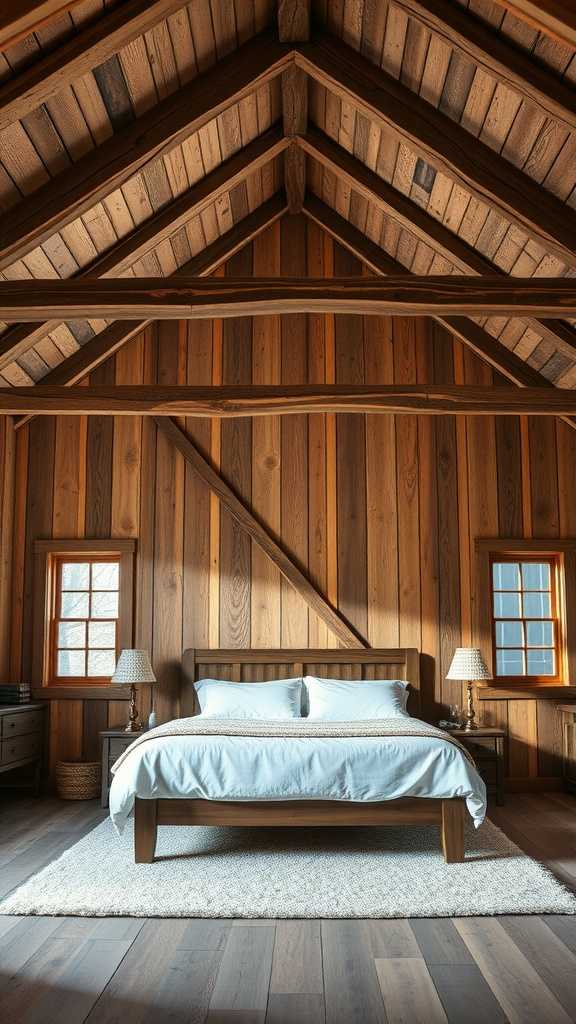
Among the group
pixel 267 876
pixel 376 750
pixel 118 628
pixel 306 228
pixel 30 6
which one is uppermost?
pixel 306 228

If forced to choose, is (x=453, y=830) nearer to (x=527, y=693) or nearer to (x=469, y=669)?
(x=469, y=669)

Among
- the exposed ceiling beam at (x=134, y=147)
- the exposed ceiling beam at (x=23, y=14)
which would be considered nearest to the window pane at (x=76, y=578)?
the exposed ceiling beam at (x=134, y=147)

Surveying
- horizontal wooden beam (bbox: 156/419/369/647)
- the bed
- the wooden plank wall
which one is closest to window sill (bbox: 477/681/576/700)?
the wooden plank wall

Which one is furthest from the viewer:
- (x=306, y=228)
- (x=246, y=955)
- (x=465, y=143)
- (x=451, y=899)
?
(x=306, y=228)

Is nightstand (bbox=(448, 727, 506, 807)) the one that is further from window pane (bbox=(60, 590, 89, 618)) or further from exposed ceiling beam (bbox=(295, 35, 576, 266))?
exposed ceiling beam (bbox=(295, 35, 576, 266))

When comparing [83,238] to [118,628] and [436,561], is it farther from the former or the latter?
[436,561]

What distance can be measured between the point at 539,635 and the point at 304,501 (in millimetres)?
2247

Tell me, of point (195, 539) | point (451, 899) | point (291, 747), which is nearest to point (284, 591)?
point (195, 539)

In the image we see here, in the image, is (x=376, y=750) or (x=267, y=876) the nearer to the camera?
(x=267, y=876)

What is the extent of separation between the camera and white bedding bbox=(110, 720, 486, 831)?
4750 millimetres

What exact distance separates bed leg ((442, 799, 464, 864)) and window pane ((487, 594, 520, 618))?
255 cm

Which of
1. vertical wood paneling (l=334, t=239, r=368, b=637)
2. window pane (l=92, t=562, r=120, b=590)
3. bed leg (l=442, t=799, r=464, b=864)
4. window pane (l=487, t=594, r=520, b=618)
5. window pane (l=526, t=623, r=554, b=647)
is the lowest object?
bed leg (l=442, t=799, r=464, b=864)

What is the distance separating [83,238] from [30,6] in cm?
226

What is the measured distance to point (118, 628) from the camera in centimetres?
696
